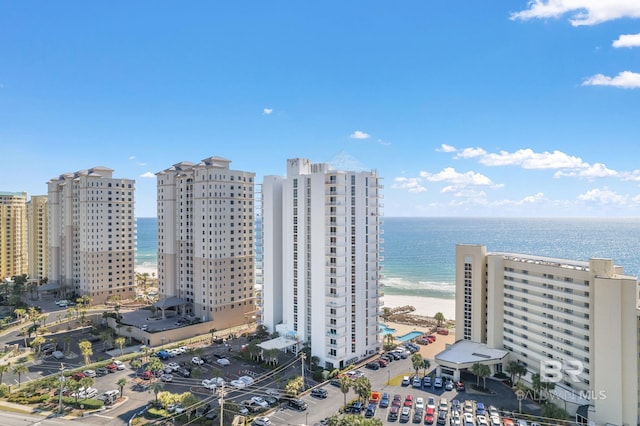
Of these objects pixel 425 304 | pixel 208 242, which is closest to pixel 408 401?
pixel 208 242

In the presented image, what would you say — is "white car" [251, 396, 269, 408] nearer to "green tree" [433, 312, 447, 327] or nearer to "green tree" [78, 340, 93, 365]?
"green tree" [78, 340, 93, 365]

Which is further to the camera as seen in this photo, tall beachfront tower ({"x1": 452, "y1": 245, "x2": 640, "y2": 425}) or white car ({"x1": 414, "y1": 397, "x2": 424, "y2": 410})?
white car ({"x1": 414, "y1": 397, "x2": 424, "y2": 410})

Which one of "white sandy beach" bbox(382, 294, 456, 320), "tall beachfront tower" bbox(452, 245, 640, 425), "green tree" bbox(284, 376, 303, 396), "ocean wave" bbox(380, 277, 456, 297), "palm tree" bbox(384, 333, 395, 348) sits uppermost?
"tall beachfront tower" bbox(452, 245, 640, 425)

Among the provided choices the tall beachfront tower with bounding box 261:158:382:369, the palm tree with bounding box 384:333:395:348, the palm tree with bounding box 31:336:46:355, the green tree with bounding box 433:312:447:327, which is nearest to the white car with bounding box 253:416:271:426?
the tall beachfront tower with bounding box 261:158:382:369

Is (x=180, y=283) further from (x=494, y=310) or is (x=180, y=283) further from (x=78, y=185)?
(x=494, y=310)

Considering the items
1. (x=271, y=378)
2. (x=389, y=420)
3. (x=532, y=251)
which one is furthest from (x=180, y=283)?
(x=532, y=251)

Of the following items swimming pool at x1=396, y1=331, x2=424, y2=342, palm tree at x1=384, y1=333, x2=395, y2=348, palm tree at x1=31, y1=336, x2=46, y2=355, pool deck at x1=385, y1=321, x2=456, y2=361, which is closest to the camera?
palm tree at x1=31, y1=336, x2=46, y2=355
